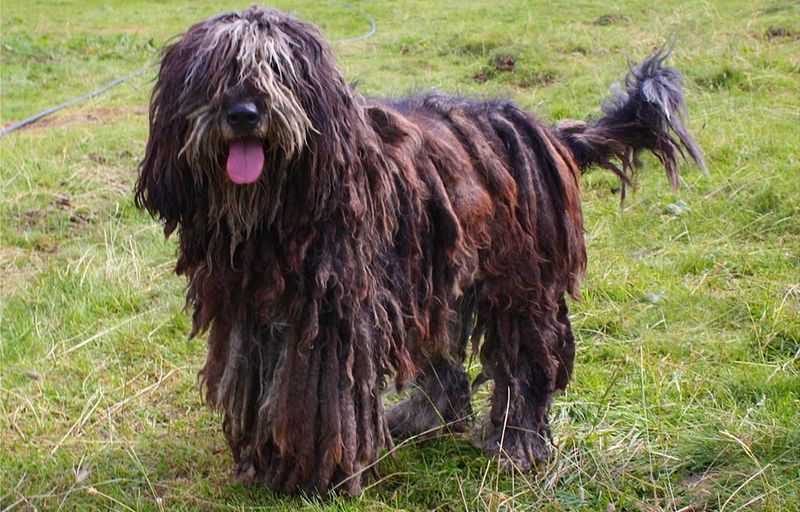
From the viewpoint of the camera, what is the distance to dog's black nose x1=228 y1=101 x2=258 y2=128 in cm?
316

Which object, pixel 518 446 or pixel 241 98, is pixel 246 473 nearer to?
pixel 518 446

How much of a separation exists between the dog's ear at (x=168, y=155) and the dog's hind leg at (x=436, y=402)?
159cm

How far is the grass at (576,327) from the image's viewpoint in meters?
4.12

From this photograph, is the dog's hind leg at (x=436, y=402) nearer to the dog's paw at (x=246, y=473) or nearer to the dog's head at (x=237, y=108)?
the dog's paw at (x=246, y=473)

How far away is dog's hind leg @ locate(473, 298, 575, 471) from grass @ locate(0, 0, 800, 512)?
122mm

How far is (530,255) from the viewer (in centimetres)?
421

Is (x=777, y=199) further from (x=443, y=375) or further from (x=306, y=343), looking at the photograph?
(x=306, y=343)

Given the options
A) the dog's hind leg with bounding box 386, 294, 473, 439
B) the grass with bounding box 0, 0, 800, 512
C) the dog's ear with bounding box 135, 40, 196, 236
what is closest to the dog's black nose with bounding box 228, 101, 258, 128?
the dog's ear with bounding box 135, 40, 196, 236

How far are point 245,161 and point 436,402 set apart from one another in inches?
74.3

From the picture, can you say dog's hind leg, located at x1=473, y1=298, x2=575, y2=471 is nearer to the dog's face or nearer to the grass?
the grass

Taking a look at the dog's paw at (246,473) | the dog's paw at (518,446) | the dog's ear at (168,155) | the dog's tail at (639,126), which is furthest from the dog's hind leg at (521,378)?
the dog's ear at (168,155)

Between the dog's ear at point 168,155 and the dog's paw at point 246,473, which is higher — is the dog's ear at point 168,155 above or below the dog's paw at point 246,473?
above

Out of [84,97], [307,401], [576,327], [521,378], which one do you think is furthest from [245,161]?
[84,97]

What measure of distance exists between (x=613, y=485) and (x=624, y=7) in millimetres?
10606
